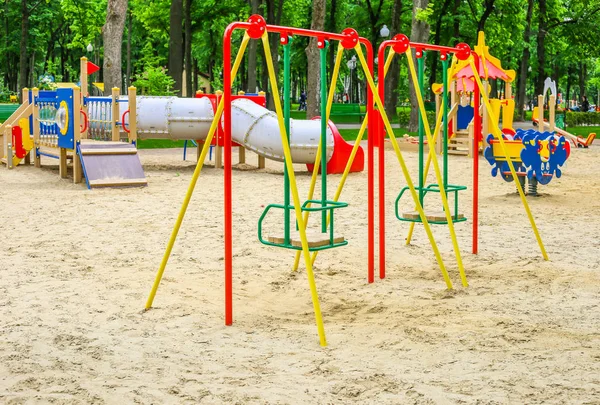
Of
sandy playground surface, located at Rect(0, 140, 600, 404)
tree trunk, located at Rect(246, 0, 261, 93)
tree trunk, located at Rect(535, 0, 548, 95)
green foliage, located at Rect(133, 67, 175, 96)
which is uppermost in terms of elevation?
tree trunk, located at Rect(535, 0, 548, 95)

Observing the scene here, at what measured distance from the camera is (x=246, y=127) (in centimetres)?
1625

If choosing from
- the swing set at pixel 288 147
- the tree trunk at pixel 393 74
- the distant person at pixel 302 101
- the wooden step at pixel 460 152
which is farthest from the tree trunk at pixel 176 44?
the distant person at pixel 302 101

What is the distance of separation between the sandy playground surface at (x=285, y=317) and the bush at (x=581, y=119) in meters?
28.9

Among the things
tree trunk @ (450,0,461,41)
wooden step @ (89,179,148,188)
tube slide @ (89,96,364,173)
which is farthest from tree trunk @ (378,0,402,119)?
wooden step @ (89,179,148,188)

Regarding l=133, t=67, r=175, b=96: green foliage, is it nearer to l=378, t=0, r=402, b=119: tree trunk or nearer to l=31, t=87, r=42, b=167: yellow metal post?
l=31, t=87, r=42, b=167: yellow metal post

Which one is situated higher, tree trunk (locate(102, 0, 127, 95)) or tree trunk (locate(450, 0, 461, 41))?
tree trunk (locate(450, 0, 461, 41))

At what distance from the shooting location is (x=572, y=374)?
473cm

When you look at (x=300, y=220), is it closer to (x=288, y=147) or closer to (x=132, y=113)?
(x=288, y=147)

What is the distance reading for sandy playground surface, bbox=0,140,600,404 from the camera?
4.57 meters

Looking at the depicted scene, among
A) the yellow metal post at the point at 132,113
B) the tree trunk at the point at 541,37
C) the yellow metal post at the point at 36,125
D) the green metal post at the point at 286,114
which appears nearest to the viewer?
the green metal post at the point at 286,114

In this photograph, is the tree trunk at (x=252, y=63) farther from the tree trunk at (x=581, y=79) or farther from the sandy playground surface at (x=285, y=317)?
the tree trunk at (x=581, y=79)

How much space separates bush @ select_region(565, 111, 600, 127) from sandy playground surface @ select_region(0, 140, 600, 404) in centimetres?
2892

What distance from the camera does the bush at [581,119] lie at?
38.7 metres

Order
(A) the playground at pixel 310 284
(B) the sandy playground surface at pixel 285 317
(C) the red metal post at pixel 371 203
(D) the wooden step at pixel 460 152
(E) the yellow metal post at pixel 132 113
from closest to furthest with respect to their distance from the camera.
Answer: (B) the sandy playground surface at pixel 285 317
(A) the playground at pixel 310 284
(C) the red metal post at pixel 371 203
(E) the yellow metal post at pixel 132 113
(D) the wooden step at pixel 460 152
